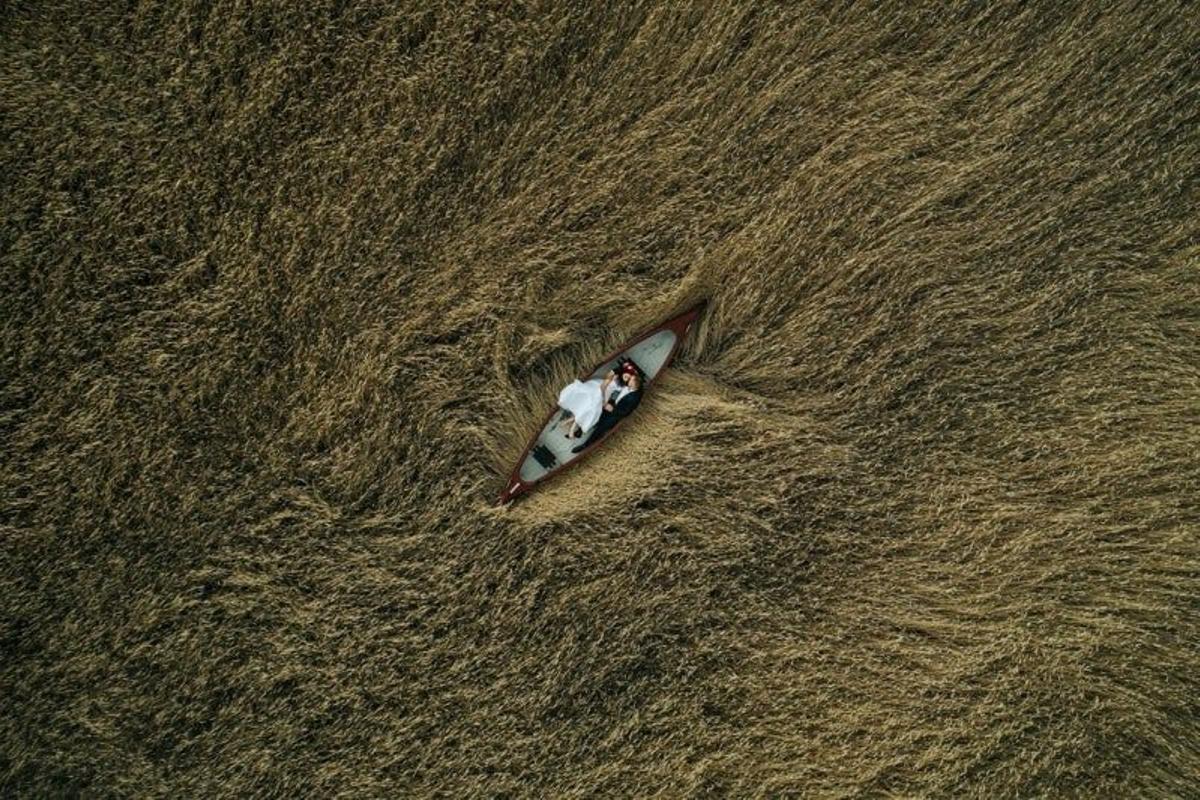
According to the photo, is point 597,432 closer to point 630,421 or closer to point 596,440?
point 596,440

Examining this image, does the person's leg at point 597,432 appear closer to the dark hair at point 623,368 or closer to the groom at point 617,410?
the groom at point 617,410

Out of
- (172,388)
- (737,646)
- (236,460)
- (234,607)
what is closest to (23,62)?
(172,388)

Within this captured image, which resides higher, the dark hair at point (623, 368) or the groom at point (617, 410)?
the dark hair at point (623, 368)

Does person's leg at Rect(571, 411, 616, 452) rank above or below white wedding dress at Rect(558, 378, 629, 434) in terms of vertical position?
below

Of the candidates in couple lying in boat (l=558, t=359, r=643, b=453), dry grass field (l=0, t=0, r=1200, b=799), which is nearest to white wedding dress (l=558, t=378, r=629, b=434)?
couple lying in boat (l=558, t=359, r=643, b=453)

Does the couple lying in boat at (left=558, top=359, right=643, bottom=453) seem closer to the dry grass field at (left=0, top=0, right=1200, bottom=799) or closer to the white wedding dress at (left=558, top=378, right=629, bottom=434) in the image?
the white wedding dress at (left=558, top=378, right=629, bottom=434)

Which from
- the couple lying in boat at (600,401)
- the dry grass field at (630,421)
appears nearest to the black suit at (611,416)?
the couple lying in boat at (600,401)

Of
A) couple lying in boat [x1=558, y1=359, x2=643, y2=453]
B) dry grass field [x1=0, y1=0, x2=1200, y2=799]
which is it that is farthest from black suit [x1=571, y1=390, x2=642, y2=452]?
dry grass field [x1=0, y1=0, x2=1200, y2=799]

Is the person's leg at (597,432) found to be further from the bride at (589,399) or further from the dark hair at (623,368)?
the dark hair at (623,368)
